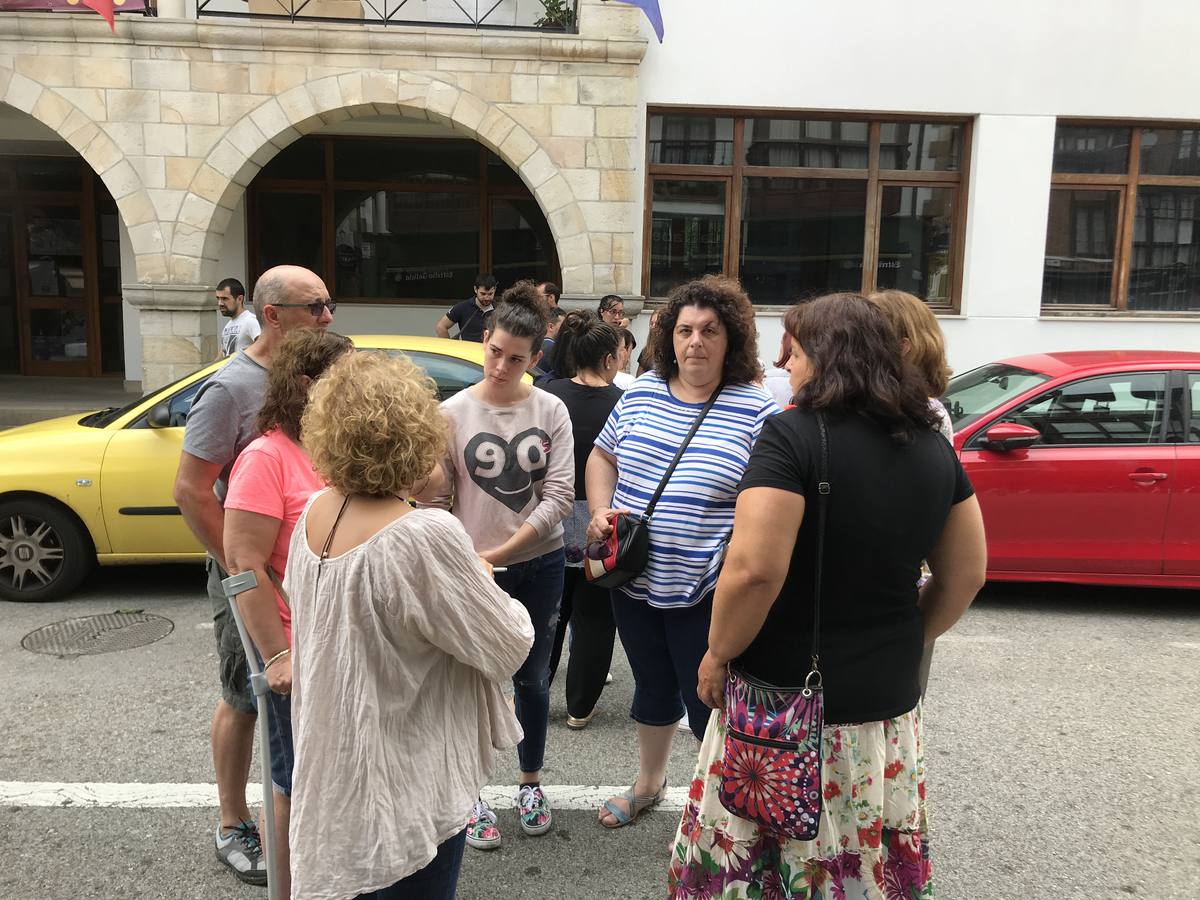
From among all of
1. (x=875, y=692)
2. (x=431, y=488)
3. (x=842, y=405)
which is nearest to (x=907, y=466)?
(x=842, y=405)

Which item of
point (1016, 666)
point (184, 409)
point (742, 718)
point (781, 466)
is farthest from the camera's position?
point (184, 409)

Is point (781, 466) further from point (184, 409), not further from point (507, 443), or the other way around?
point (184, 409)

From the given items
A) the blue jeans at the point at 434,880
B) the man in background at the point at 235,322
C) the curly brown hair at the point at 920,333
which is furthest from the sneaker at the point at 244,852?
the man in background at the point at 235,322

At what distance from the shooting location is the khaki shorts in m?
2.77

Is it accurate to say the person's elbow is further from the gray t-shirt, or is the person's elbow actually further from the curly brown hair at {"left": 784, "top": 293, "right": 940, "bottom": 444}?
the curly brown hair at {"left": 784, "top": 293, "right": 940, "bottom": 444}

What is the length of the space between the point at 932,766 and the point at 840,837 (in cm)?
194

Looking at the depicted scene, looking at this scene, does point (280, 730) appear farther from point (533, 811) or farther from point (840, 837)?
point (840, 837)

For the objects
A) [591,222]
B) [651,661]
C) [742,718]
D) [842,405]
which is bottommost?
[651,661]

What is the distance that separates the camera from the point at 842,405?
2.01 metres

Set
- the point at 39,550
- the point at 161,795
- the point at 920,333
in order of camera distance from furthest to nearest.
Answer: the point at 39,550
the point at 161,795
the point at 920,333

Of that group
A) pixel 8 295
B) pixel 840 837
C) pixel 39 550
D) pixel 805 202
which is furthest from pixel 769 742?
pixel 8 295

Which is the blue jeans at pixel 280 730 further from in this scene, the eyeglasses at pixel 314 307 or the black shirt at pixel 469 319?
the black shirt at pixel 469 319

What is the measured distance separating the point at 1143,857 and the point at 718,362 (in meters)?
2.21

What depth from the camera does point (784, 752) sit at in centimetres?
202
